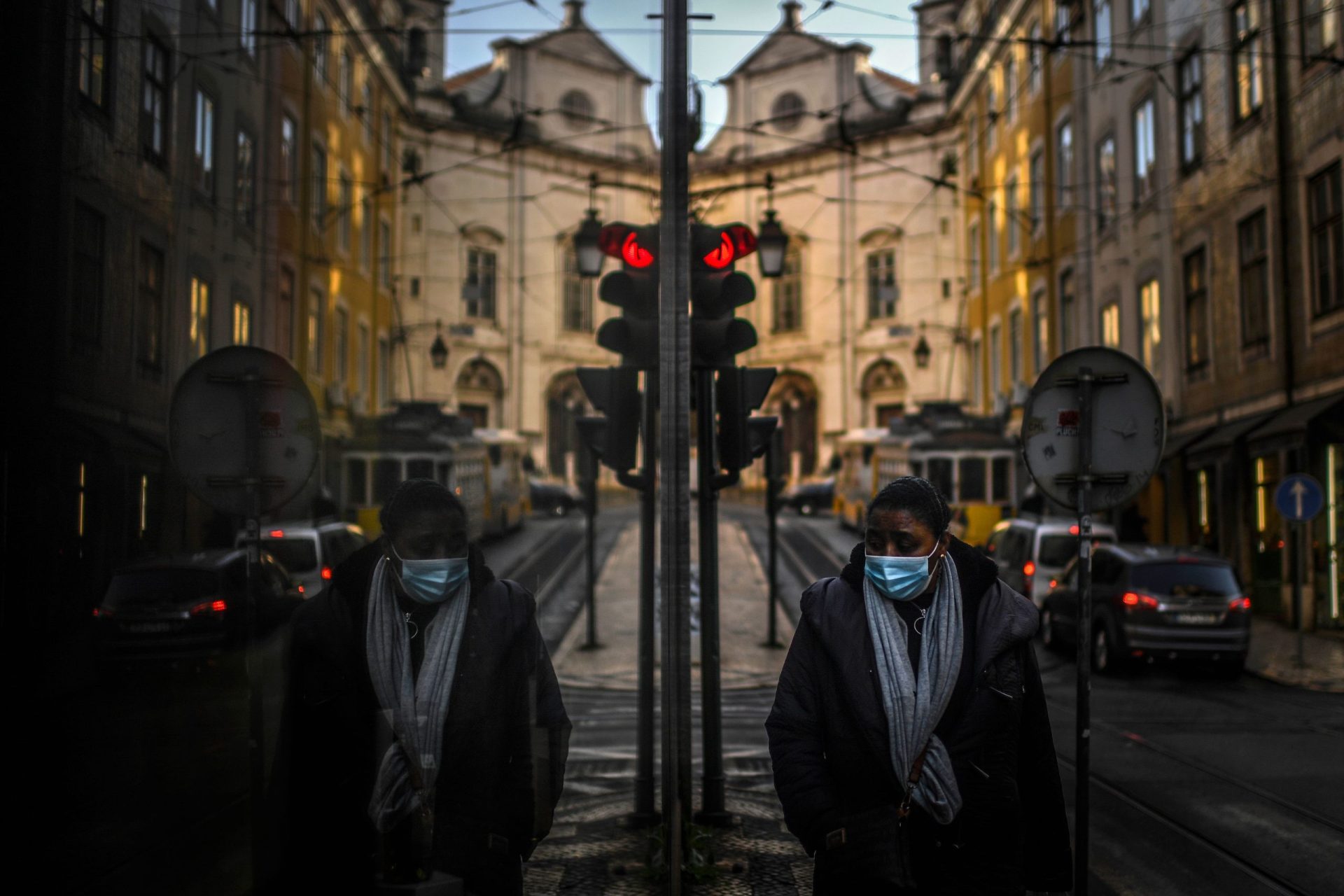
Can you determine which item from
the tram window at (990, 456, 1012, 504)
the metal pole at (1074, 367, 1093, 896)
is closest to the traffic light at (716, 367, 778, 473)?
the metal pole at (1074, 367, 1093, 896)

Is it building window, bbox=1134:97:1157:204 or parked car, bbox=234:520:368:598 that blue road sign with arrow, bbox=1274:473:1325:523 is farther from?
parked car, bbox=234:520:368:598

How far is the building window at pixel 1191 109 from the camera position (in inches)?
854

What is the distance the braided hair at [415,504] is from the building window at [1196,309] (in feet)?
68.4

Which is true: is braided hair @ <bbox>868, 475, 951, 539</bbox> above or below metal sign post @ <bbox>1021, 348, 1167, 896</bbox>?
below

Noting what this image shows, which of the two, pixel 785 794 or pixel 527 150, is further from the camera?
pixel 527 150

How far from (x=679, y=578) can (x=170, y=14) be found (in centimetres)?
291

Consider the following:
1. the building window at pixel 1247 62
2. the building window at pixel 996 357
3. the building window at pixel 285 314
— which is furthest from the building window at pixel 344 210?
the building window at pixel 996 357

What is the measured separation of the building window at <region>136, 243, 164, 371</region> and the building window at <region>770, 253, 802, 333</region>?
2314cm

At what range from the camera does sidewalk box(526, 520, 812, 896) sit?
579 cm

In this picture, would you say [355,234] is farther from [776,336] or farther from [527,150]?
[776,336]

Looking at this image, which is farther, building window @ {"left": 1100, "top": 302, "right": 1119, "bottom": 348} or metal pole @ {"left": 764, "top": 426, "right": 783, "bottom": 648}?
building window @ {"left": 1100, "top": 302, "right": 1119, "bottom": 348}

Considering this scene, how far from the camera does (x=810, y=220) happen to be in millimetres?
22328

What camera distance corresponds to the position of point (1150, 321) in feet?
81.2

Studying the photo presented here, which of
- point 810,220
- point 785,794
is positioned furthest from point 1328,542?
point 785,794
